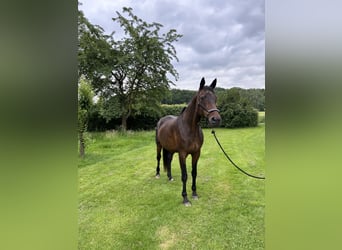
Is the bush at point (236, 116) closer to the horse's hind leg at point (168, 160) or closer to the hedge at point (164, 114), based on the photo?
the hedge at point (164, 114)

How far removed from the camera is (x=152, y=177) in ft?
13.9

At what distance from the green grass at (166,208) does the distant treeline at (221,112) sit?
3.51m

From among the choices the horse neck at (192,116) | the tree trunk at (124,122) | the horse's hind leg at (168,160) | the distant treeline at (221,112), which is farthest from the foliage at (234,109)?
the horse neck at (192,116)

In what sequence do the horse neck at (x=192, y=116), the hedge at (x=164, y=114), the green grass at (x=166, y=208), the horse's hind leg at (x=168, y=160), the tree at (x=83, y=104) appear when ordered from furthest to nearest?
the hedge at (x=164, y=114) → the tree at (x=83, y=104) → the horse's hind leg at (x=168, y=160) → the horse neck at (x=192, y=116) → the green grass at (x=166, y=208)

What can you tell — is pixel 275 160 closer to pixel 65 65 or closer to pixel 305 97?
pixel 305 97

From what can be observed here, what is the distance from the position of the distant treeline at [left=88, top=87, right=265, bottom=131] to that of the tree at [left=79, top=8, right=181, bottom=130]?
0.46 m

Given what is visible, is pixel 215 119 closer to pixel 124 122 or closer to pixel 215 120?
pixel 215 120

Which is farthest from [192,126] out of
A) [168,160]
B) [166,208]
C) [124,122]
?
[124,122]

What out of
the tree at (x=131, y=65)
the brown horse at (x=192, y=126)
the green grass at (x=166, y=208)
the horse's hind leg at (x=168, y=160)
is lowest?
the green grass at (x=166, y=208)

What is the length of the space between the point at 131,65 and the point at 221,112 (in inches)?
208

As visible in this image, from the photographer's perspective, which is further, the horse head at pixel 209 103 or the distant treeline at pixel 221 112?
the distant treeline at pixel 221 112

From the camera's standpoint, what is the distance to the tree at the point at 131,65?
10828mm

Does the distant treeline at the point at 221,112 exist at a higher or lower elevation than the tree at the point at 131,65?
lower

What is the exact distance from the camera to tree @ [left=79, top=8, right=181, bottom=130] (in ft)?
35.5
